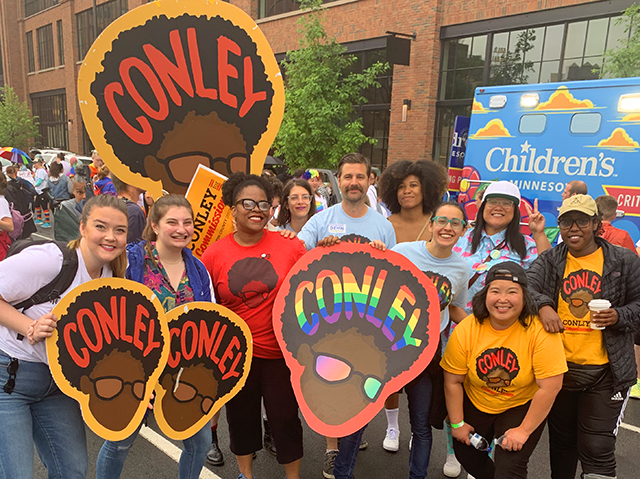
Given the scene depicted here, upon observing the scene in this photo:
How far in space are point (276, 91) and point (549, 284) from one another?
2.09 metres

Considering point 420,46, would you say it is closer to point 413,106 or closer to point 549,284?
point 413,106

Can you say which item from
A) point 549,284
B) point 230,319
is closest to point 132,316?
point 230,319

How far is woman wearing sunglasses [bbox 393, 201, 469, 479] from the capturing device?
261 cm

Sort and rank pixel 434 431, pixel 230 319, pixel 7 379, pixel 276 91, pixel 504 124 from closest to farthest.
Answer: pixel 7 379, pixel 230 319, pixel 276 91, pixel 434 431, pixel 504 124

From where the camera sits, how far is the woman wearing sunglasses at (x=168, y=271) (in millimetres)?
2275

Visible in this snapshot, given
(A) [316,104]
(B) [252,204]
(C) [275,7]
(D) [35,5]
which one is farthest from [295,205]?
(D) [35,5]

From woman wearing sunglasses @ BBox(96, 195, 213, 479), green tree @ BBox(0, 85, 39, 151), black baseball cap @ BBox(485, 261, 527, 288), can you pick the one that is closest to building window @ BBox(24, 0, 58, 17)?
green tree @ BBox(0, 85, 39, 151)

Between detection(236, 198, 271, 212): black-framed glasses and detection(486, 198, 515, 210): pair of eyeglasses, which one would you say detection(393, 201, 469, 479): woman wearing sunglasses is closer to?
detection(486, 198, 515, 210): pair of eyeglasses

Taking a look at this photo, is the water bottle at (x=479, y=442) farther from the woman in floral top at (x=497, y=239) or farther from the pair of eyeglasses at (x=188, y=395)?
the pair of eyeglasses at (x=188, y=395)

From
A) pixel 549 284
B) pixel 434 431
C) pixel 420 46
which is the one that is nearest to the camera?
pixel 549 284

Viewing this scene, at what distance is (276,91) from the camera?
3.06 metres

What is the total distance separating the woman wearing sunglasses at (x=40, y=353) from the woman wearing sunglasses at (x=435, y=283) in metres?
1.68

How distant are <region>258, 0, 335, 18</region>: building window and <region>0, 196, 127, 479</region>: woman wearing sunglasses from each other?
17.9 m

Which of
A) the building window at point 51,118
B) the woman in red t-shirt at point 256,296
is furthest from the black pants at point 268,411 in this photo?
the building window at point 51,118
